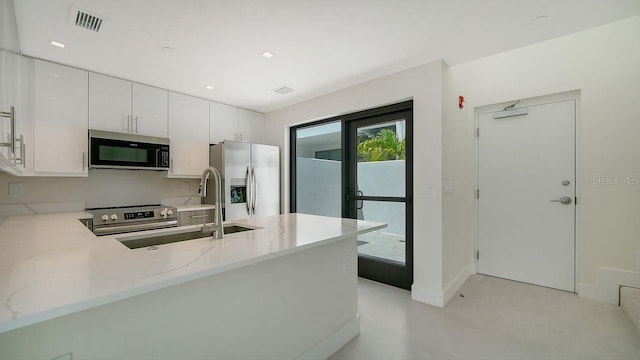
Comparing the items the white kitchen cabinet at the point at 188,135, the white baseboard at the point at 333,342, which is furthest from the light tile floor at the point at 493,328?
the white kitchen cabinet at the point at 188,135

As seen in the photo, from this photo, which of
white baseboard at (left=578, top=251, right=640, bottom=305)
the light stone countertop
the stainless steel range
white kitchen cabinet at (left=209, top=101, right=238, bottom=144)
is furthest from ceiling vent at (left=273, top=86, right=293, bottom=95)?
white baseboard at (left=578, top=251, right=640, bottom=305)

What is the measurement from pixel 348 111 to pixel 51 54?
298 centimetres

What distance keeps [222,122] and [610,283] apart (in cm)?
481


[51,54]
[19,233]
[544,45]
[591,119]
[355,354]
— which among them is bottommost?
[355,354]

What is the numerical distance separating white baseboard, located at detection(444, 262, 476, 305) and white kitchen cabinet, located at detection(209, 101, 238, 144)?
345 centimetres

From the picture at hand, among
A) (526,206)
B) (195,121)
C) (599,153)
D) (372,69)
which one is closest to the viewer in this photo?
(599,153)

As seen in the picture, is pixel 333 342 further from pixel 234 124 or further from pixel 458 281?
pixel 234 124

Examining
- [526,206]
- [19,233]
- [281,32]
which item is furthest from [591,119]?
[19,233]

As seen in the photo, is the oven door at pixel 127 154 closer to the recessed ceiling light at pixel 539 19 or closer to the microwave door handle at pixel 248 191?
the microwave door handle at pixel 248 191

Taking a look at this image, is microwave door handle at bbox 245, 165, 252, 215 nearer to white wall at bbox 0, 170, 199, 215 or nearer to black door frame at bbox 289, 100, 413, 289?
white wall at bbox 0, 170, 199, 215

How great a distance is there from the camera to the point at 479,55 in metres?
2.60

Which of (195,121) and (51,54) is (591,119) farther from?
(51,54)

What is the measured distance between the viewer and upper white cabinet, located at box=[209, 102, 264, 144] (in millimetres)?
3952

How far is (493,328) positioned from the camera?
223cm
